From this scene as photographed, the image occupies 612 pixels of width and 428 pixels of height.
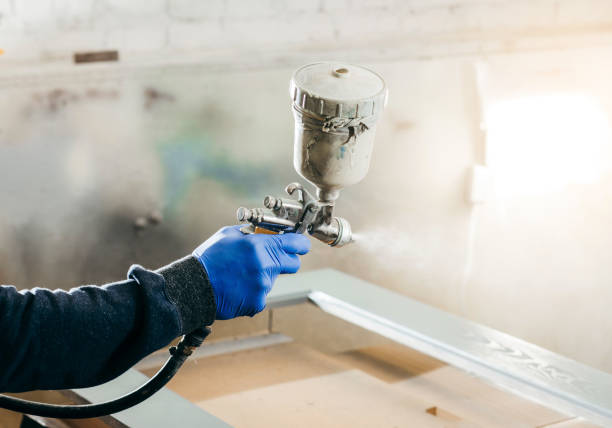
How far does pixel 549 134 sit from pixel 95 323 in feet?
6.05

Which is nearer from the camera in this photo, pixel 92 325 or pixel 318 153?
pixel 92 325

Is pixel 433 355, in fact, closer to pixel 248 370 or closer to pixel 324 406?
pixel 324 406

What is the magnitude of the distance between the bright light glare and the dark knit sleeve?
161 cm

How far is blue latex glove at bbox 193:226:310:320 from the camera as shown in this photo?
3.27 ft

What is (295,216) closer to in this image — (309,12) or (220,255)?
(220,255)

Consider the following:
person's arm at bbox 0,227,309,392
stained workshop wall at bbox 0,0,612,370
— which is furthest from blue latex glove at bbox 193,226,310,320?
stained workshop wall at bbox 0,0,612,370

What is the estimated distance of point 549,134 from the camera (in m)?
2.25

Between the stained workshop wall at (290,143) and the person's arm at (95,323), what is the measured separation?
0.97 metres

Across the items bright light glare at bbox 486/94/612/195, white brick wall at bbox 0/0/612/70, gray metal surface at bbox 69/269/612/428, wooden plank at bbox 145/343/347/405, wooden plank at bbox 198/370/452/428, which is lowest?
wooden plank at bbox 145/343/347/405

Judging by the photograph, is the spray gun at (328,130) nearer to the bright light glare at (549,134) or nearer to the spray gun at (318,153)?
the spray gun at (318,153)

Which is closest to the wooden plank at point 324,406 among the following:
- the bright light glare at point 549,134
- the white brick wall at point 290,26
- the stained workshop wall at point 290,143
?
the stained workshop wall at point 290,143

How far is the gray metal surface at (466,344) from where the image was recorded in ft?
4.10

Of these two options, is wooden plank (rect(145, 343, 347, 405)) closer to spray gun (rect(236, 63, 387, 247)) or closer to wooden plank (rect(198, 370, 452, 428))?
wooden plank (rect(198, 370, 452, 428))

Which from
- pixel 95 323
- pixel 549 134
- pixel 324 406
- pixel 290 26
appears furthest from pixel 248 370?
pixel 549 134
